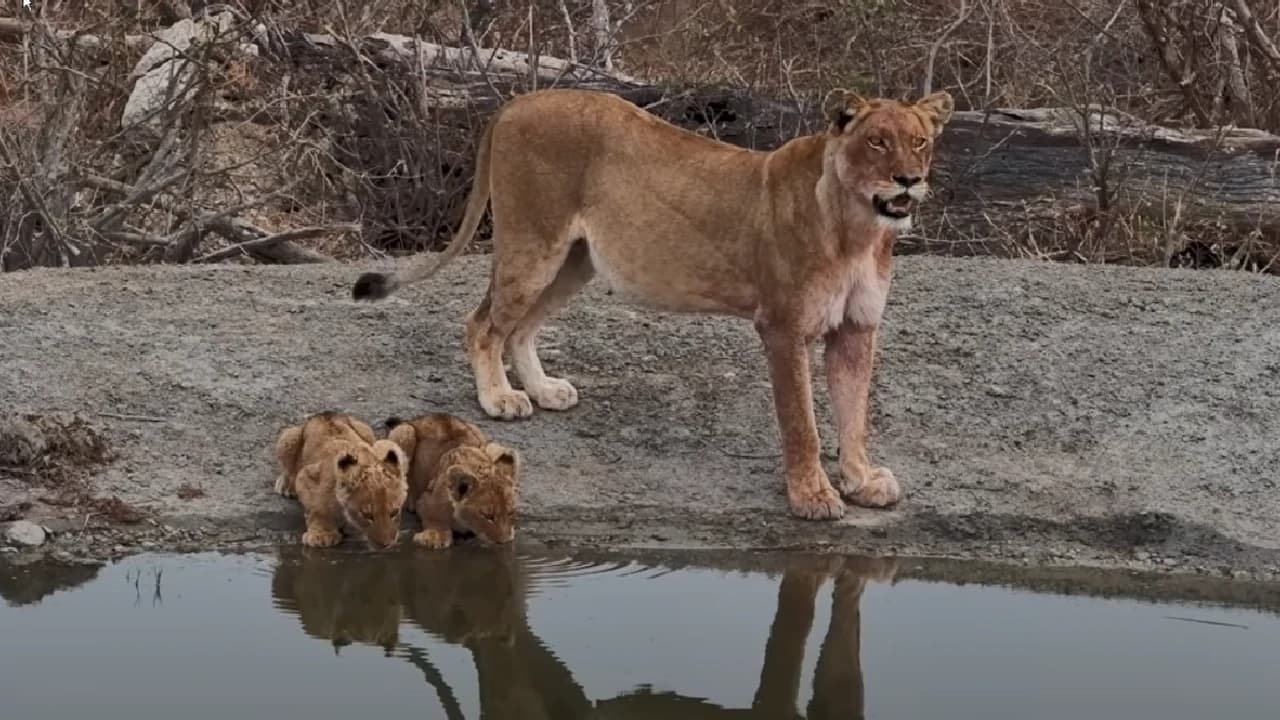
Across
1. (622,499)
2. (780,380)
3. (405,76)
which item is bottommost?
(622,499)

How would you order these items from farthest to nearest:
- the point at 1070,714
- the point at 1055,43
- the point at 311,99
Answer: the point at 1055,43 < the point at 311,99 < the point at 1070,714

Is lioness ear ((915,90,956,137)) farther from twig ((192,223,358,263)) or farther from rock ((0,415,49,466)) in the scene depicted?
twig ((192,223,358,263))

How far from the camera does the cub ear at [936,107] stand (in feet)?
21.3

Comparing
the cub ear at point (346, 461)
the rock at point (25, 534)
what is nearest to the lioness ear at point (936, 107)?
the cub ear at point (346, 461)

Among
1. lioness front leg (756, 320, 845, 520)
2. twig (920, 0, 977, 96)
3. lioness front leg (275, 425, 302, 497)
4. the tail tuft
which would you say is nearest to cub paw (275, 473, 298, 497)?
lioness front leg (275, 425, 302, 497)

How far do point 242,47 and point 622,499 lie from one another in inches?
238

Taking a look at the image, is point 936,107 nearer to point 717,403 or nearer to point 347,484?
point 717,403

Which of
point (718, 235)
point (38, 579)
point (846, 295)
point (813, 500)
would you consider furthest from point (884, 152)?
point (38, 579)

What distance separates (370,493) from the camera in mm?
6402

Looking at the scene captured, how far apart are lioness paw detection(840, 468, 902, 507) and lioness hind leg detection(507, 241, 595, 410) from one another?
1262mm

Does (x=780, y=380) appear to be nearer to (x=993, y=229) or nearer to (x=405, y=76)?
(x=993, y=229)

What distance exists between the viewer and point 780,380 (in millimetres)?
6754

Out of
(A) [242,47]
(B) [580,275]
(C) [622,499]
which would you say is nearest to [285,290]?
(B) [580,275]

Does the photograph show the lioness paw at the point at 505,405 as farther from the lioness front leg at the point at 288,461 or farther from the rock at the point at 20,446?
the rock at the point at 20,446
